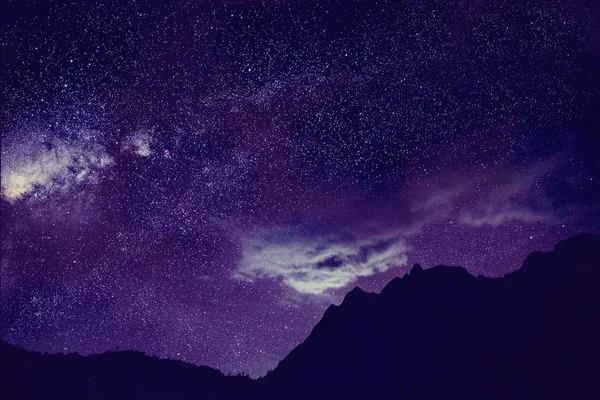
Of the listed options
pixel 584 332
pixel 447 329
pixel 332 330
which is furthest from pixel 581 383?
pixel 332 330

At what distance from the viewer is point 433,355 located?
38.4 m

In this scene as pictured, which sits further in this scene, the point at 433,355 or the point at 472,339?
the point at 433,355

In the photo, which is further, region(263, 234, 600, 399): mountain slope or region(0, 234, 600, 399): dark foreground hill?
region(0, 234, 600, 399): dark foreground hill

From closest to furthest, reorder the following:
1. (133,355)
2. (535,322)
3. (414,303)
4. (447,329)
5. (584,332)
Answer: (584,332)
(535,322)
(447,329)
(414,303)
(133,355)

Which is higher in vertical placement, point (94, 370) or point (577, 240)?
point (577, 240)

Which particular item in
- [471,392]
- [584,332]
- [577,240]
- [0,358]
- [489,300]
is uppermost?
[577,240]

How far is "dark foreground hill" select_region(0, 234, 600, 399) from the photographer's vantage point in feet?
114

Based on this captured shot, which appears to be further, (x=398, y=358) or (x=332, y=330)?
(x=332, y=330)

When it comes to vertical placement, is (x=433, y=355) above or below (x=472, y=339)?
below

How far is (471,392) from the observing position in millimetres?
35062

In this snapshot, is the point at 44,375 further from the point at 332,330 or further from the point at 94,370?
the point at 332,330

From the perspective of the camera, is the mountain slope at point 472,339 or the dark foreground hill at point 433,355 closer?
the mountain slope at point 472,339

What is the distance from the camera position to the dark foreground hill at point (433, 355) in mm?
34750

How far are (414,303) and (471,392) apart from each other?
33.9ft
